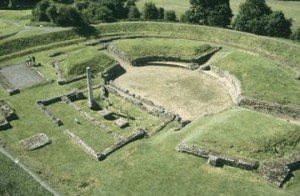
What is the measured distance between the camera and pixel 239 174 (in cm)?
3092

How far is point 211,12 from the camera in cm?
6425

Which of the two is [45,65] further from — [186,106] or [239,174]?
[239,174]

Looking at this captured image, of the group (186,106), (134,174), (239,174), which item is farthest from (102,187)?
(186,106)

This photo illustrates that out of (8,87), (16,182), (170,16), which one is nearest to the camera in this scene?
(16,182)

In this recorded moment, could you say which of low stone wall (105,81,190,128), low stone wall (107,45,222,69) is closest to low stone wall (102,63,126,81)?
low stone wall (105,81,190,128)

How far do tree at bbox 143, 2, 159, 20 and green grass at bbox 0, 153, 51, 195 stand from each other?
45527 mm

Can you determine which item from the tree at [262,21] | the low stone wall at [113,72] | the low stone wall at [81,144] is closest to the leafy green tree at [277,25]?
the tree at [262,21]

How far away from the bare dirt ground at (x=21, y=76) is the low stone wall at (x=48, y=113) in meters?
6.49

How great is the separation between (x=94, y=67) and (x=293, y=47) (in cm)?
2944

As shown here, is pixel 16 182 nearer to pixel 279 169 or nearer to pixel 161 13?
pixel 279 169

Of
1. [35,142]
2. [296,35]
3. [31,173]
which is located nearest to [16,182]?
[31,173]

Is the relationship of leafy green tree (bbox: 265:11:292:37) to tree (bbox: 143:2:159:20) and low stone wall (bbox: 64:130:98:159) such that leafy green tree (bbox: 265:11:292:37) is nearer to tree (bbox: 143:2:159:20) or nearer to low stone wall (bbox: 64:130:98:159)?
tree (bbox: 143:2:159:20)

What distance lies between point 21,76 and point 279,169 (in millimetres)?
35937

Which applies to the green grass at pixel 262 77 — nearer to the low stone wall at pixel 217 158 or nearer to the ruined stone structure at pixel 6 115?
the low stone wall at pixel 217 158
